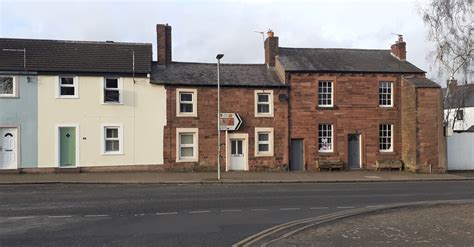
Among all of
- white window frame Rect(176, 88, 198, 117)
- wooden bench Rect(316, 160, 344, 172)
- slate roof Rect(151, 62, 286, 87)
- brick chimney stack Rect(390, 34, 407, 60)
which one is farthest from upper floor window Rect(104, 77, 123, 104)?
brick chimney stack Rect(390, 34, 407, 60)

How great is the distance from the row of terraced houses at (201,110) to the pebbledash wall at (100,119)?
0.05 meters

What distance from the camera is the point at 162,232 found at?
9859 millimetres

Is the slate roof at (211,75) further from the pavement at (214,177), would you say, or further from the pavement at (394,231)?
the pavement at (394,231)

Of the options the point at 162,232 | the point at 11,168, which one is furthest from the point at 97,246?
the point at 11,168

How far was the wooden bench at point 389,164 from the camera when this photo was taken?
2959cm

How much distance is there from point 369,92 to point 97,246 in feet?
80.0

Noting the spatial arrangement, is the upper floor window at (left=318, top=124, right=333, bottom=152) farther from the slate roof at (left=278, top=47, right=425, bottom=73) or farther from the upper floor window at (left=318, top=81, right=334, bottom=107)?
the slate roof at (left=278, top=47, right=425, bottom=73)

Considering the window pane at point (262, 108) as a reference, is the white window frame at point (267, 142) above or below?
below

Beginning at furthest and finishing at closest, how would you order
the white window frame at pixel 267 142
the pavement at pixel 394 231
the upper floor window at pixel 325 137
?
the upper floor window at pixel 325 137
the white window frame at pixel 267 142
the pavement at pixel 394 231

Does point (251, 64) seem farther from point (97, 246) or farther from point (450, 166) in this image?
point (97, 246)

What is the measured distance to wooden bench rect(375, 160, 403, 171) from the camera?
29.6m

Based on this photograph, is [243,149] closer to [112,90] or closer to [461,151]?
Answer: [112,90]

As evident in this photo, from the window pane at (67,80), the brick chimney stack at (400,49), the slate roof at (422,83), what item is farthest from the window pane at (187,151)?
the brick chimney stack at (400,49)

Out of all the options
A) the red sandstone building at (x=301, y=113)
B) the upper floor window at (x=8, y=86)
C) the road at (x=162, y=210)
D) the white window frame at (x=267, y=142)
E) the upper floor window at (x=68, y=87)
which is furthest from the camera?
the white window frame at (x=267, y=142)
